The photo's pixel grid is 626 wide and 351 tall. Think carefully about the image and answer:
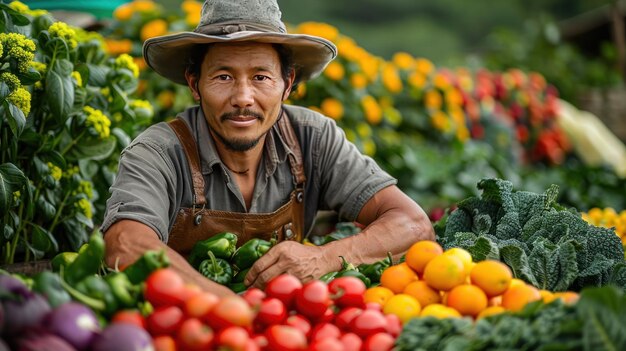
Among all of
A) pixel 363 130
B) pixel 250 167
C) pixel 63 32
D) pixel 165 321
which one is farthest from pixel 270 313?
pixel 363 130

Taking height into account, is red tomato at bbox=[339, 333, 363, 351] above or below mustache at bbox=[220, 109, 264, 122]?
below

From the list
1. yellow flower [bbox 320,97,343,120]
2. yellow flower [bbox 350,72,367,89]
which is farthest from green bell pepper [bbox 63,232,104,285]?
yellow flower [bbox 350,72,367,89]

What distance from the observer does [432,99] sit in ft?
23.6

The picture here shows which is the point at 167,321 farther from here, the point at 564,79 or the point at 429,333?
the point at 564,79

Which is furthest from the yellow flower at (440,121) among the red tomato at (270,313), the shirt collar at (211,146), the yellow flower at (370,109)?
the red tomato at (270,313)

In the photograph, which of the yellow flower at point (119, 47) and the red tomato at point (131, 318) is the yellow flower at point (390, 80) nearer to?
the yellow flower at point (119, 47)

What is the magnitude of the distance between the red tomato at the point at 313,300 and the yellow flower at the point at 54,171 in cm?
166

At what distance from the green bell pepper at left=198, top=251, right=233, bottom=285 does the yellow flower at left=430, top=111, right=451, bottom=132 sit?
15.3 ft

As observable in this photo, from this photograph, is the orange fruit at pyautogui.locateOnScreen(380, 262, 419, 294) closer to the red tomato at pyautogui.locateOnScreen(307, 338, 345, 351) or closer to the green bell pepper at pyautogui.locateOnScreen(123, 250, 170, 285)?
the red tomato at pyautogui.locateOnScreen(307, 338, 345, 351)

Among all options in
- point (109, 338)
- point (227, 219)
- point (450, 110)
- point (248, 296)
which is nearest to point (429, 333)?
point (248, 296)

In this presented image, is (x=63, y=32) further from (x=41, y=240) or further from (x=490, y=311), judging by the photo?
(x=490, y=311)

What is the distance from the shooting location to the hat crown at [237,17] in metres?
3.08

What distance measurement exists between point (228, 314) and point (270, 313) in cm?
23

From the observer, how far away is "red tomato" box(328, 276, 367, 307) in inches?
A: 88.4
